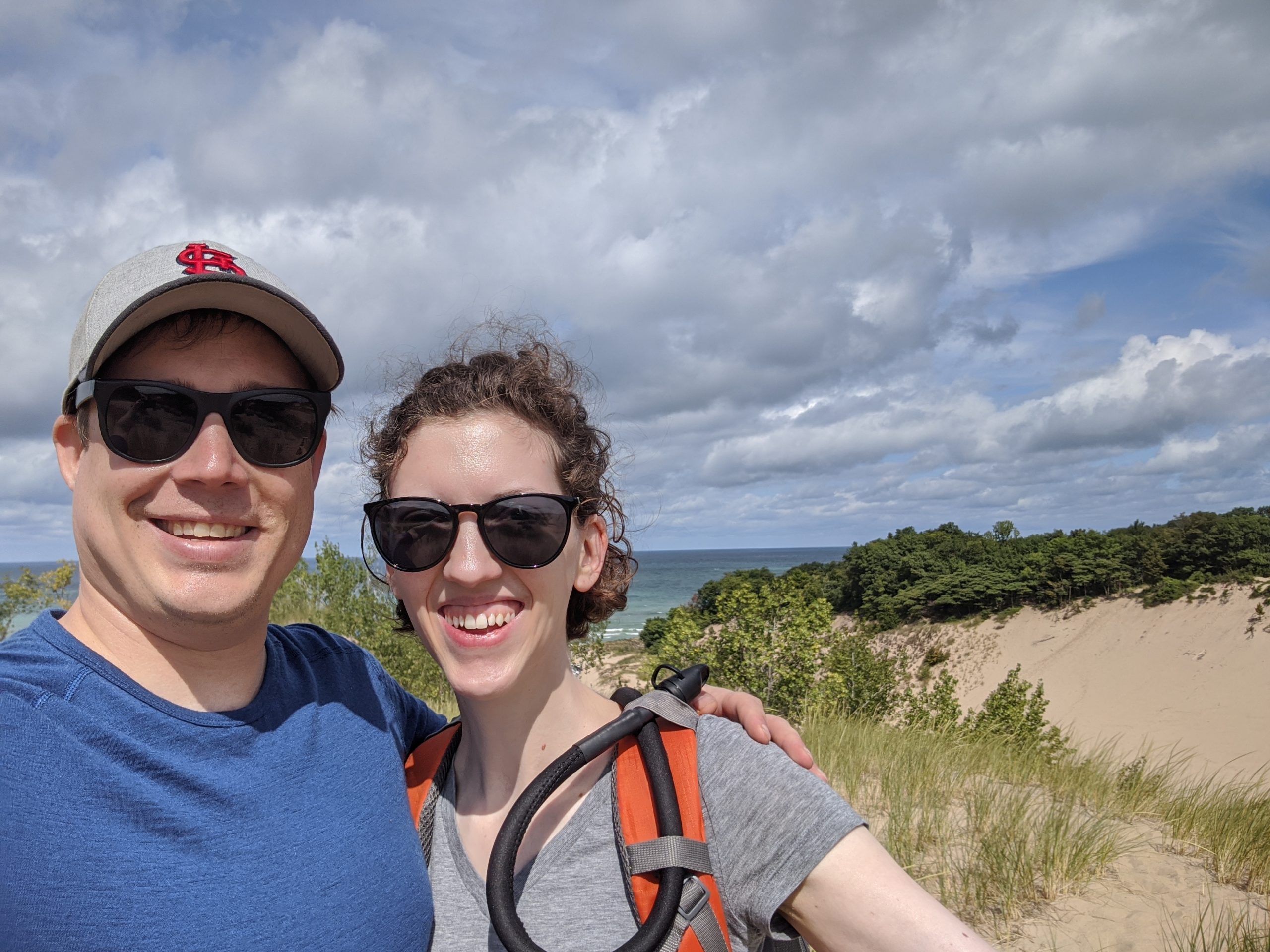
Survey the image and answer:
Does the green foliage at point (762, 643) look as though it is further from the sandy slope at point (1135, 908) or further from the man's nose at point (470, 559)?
the man's nose at point (470, 559)

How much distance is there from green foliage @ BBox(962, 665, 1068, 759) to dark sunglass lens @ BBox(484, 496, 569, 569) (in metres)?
7.87

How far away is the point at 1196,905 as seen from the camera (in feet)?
16.0

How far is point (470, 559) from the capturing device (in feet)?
6.07

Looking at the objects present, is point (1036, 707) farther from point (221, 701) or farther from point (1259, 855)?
point (221, 701)

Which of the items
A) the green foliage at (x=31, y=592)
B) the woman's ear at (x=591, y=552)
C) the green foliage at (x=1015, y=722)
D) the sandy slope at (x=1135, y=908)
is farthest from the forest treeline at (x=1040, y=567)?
the woman's ear at (x=591, y=552)

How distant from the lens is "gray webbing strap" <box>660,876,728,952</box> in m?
1.49

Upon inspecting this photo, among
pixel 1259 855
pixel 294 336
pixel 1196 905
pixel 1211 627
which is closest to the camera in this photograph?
pixel 294 336

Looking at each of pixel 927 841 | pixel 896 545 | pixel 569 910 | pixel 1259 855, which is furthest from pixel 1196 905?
pixel 896 545

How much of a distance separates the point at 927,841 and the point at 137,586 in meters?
4.90

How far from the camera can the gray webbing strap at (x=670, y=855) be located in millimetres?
1526

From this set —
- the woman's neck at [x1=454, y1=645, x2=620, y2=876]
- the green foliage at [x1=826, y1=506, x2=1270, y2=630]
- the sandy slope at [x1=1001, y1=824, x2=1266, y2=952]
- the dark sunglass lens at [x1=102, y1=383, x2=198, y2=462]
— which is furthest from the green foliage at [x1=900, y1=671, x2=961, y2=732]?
the green foliage at [x1=826, y1=506, x2=1270, y2=630]

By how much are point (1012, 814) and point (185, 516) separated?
204 inches

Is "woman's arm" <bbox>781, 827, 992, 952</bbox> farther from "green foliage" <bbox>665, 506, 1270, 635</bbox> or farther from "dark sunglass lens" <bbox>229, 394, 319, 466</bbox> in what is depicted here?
"green foliage" <bbox>665, 506, 1270, 635</bbox>

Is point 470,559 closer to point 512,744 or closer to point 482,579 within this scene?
point 482,579
